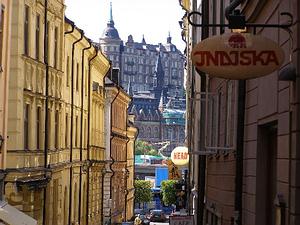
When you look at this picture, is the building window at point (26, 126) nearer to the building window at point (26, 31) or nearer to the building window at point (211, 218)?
the building window at point (26, 31)

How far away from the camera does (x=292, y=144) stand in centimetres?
733

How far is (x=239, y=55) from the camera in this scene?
22.8 feet

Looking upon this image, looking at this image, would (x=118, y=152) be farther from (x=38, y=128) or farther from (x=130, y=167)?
(x=38, y=128)

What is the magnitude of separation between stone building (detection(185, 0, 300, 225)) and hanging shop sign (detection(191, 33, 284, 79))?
327 mm

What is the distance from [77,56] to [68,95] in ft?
9.74

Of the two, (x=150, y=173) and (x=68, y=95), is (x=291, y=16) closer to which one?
(x=68, y=95)

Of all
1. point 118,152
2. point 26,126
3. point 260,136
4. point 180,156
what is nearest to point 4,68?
point 26,126

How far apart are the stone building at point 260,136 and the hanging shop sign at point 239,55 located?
327 millimetres

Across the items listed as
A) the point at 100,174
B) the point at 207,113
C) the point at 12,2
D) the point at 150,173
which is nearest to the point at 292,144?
the point at 207,113

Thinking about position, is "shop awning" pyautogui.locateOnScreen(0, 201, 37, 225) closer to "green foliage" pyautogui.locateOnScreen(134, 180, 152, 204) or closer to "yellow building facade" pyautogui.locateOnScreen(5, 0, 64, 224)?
"yellow building facade" pyautogui.locateOnScreen(5, 0, 64, 224)

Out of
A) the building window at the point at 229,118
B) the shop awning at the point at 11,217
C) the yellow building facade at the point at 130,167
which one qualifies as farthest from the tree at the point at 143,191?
the building window at the point at 229,118

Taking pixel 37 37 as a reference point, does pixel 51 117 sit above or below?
below

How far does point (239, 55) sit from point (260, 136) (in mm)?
2977

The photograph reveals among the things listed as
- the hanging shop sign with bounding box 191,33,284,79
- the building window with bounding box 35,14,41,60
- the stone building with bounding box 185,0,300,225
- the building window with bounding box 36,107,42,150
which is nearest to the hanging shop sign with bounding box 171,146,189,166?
the building window with bounding box 36,107,42,150
